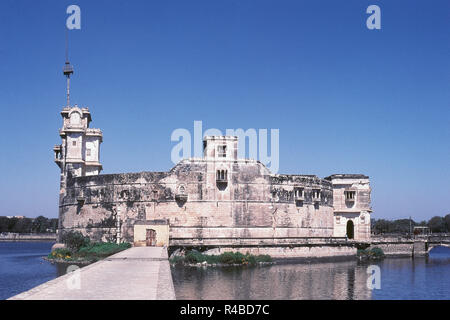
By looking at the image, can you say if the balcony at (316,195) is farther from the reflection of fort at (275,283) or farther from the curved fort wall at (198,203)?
the reflection of fort at (275,283)

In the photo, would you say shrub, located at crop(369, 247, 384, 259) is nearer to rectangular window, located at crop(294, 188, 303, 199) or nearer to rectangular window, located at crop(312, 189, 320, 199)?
rectangular window, located at crop(312, 189, 320, 199)

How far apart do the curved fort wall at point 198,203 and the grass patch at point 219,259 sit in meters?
2.97

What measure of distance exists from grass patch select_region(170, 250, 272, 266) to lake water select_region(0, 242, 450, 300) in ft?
6.05

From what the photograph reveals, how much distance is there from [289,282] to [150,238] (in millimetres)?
14363

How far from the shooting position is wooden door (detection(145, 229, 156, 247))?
40375 millimetres

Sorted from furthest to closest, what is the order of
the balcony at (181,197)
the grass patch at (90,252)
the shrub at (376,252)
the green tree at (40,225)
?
the green tree at (40,225) < the shrub at (376,252) < the balcony at (181,197) < the grass patch at (90,252)

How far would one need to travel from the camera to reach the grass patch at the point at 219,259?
38.1 m

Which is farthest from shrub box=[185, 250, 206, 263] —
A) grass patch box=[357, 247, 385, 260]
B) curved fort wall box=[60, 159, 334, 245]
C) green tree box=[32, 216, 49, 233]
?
green tree box=[32, 216, 49, 233]

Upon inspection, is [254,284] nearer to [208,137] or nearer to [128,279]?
[128,279]

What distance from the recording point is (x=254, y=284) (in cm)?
2852

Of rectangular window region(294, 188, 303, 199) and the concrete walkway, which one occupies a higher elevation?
rectangular window region(294, 188, 303, 199)

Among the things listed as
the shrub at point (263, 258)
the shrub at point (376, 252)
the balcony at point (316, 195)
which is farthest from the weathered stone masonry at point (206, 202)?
the shrub at point (376, 252)

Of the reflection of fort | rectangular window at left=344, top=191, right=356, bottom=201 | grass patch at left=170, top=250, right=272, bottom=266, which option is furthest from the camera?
rectangular window at left=344, top=191, right=356, bottom=201
